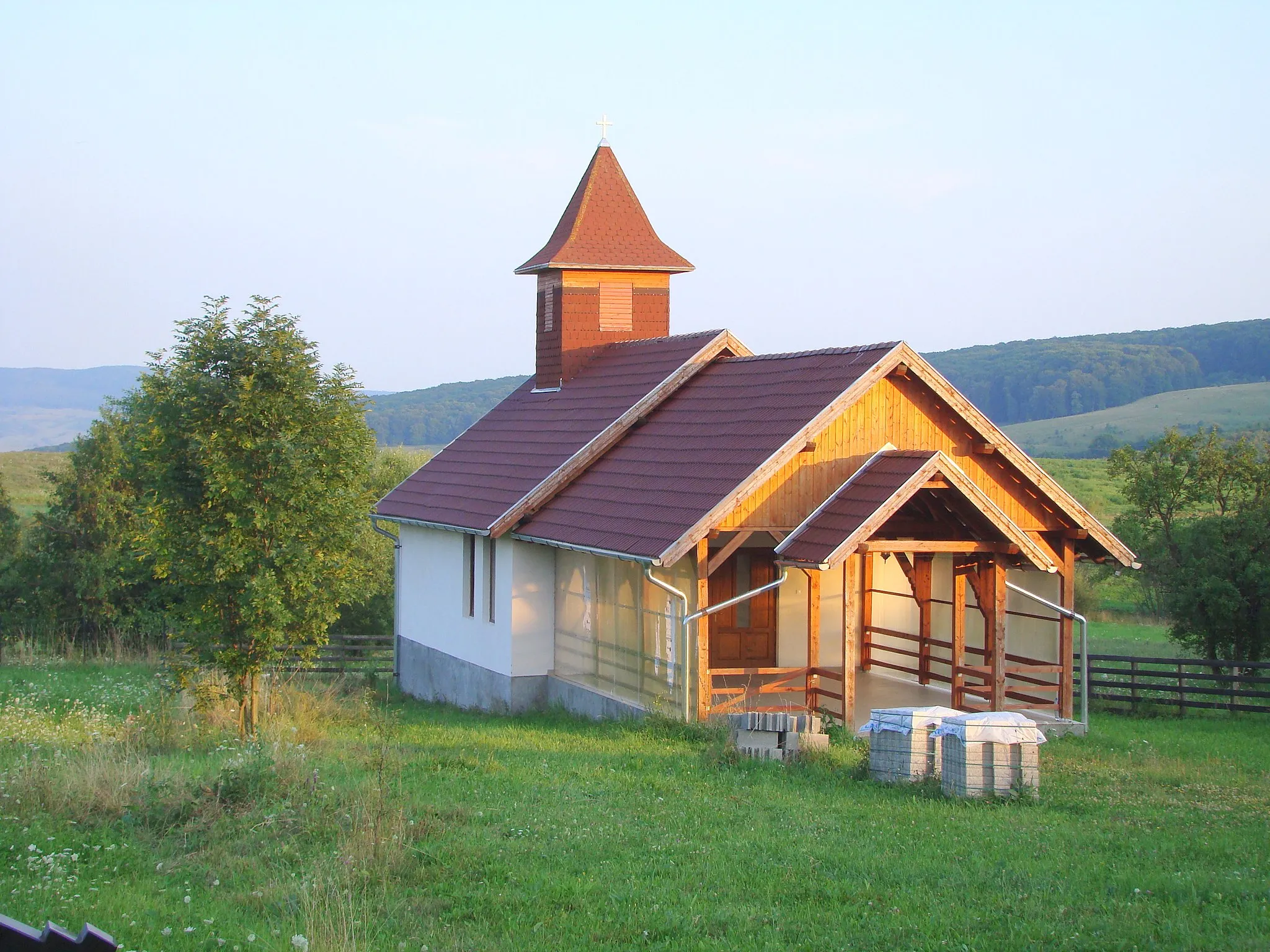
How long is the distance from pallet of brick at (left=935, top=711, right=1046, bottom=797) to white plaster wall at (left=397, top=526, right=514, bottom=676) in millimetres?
9786

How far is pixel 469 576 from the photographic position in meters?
22.5

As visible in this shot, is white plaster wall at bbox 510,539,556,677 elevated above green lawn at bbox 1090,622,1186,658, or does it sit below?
above

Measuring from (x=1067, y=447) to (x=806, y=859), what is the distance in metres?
A: 92.0

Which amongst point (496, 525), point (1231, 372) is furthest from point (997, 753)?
point (1231, 372)

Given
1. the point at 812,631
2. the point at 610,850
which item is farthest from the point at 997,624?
the point at 610,850

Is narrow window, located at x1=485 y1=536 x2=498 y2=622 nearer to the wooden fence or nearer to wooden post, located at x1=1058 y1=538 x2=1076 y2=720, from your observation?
the wooden fence

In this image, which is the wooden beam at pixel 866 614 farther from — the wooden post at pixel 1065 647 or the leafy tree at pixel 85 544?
the leafy tree at pixel 85 544

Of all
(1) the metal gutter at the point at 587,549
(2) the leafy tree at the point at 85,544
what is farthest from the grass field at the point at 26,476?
(1) the metal gutter at the point at 587,549

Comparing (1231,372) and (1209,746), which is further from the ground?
(1231,372)

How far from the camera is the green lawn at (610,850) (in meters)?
8.17

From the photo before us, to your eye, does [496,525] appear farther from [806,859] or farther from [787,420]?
[806,859]

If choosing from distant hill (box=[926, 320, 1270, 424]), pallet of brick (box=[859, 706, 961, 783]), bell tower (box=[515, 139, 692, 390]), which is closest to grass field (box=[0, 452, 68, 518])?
bell tower (box=[515, 139, 692, 390])

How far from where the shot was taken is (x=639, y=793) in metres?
12.2

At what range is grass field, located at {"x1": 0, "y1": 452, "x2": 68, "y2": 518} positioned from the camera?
57178mm
